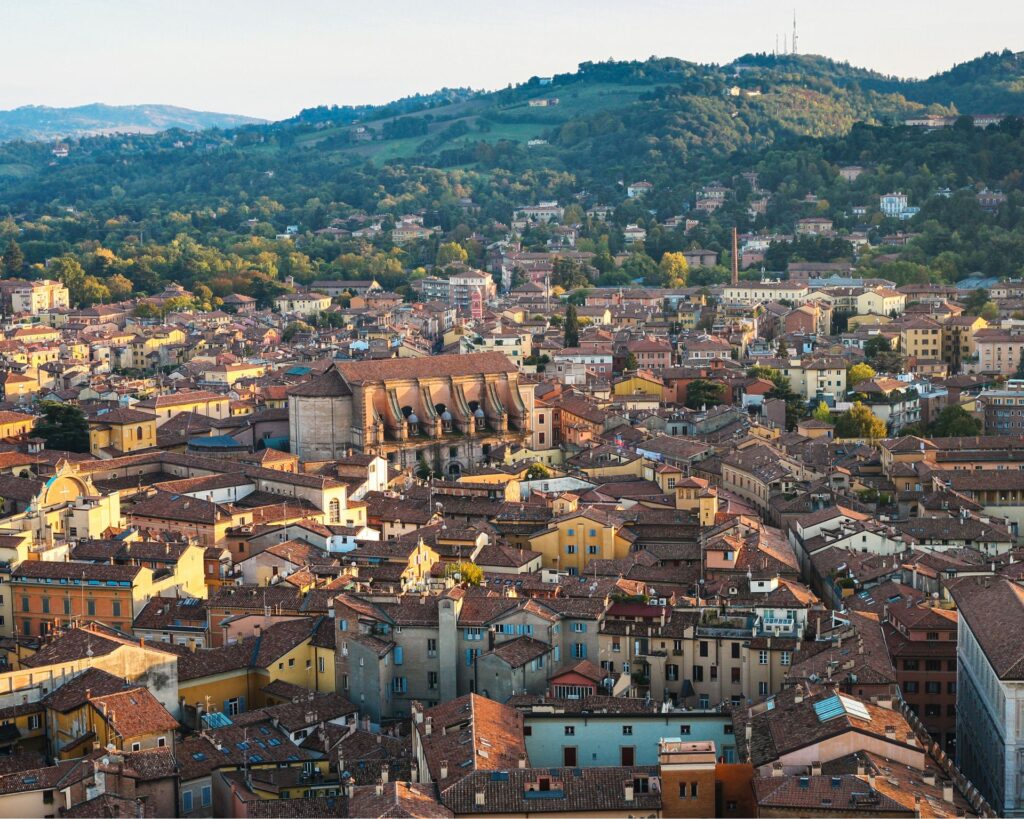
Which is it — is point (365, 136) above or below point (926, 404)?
above

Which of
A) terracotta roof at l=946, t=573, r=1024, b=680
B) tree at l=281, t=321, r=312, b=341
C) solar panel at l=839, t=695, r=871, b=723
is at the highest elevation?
tree at l=281, t=321, r=312, b=341

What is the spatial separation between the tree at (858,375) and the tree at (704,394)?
4.32m

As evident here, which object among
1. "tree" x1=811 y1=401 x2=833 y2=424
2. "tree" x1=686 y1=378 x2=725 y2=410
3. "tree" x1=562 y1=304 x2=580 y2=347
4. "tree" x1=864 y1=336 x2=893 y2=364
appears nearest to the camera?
"tree" x1=811 y1=401 x2=833 y2=424

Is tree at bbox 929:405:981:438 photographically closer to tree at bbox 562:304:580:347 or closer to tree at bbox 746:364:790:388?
tree at bbox 746:364:790:388

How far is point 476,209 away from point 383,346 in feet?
184

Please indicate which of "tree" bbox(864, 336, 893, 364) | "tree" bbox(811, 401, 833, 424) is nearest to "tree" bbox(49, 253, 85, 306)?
"tree" bbox(864, 336, 893, 364)

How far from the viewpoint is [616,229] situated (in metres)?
101

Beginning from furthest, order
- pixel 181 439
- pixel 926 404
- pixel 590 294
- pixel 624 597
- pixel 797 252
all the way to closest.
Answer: pixel 797 252, pixel 590 294, pixel 926 404, pixel 181 439, pixel 624 597

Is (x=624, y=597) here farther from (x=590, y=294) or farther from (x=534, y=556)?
(x=590, y=294)

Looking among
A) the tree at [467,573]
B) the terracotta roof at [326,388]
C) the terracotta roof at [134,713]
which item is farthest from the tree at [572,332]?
the terracotta roof at [134,713]

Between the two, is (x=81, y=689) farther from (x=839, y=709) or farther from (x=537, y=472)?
(x=537, y=472)

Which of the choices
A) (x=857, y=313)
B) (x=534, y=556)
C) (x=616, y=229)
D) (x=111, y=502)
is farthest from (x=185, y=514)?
(x=616, y=229)

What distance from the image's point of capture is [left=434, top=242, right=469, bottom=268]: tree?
94406 millimetres

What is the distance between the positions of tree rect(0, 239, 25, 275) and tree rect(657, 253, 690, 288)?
35.0m
